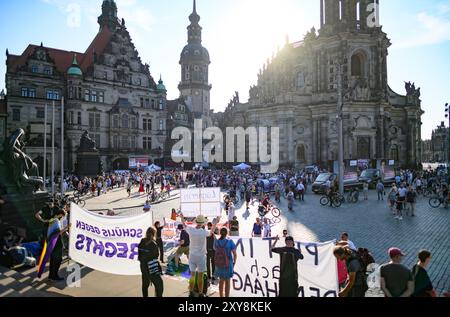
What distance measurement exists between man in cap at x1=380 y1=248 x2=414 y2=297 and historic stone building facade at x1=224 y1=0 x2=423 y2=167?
43373 millimetres

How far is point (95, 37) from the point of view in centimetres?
5878

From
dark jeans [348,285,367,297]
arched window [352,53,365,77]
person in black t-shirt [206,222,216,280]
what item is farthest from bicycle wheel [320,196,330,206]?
arched window [352,53,365,77]

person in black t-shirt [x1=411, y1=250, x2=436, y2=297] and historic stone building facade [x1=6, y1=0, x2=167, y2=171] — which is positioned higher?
historic stone building facade [x1=6, y1=0, x2=167, y2=171]

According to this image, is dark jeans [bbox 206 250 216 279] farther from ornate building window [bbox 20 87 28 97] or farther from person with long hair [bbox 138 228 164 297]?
ornate building window [bbox 20 87 28 97]

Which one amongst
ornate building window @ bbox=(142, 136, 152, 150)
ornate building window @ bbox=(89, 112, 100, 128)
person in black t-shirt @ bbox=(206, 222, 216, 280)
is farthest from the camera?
ornate building window @ bbox=(142, 136, 152, 150)

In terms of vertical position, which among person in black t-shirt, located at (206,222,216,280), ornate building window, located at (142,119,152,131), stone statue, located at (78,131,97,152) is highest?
ornate building window, located at (142,119,152,131)

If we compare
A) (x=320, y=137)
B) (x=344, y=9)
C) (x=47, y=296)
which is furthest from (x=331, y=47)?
(x=47, y=296)

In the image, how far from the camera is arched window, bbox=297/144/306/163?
50156 millimetres

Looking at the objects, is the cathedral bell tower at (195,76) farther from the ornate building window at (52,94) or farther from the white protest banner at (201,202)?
the white protest banner at (201,202)

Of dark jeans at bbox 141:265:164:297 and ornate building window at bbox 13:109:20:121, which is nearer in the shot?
dark jeans at bbox 141:265:164:297

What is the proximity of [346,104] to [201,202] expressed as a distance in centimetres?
4048

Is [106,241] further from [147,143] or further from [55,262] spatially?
[147,143]

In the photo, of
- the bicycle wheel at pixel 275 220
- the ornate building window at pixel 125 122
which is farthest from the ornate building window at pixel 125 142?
the bicycle wheel at pixel 275 220

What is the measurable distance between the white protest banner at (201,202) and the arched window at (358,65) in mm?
47963
